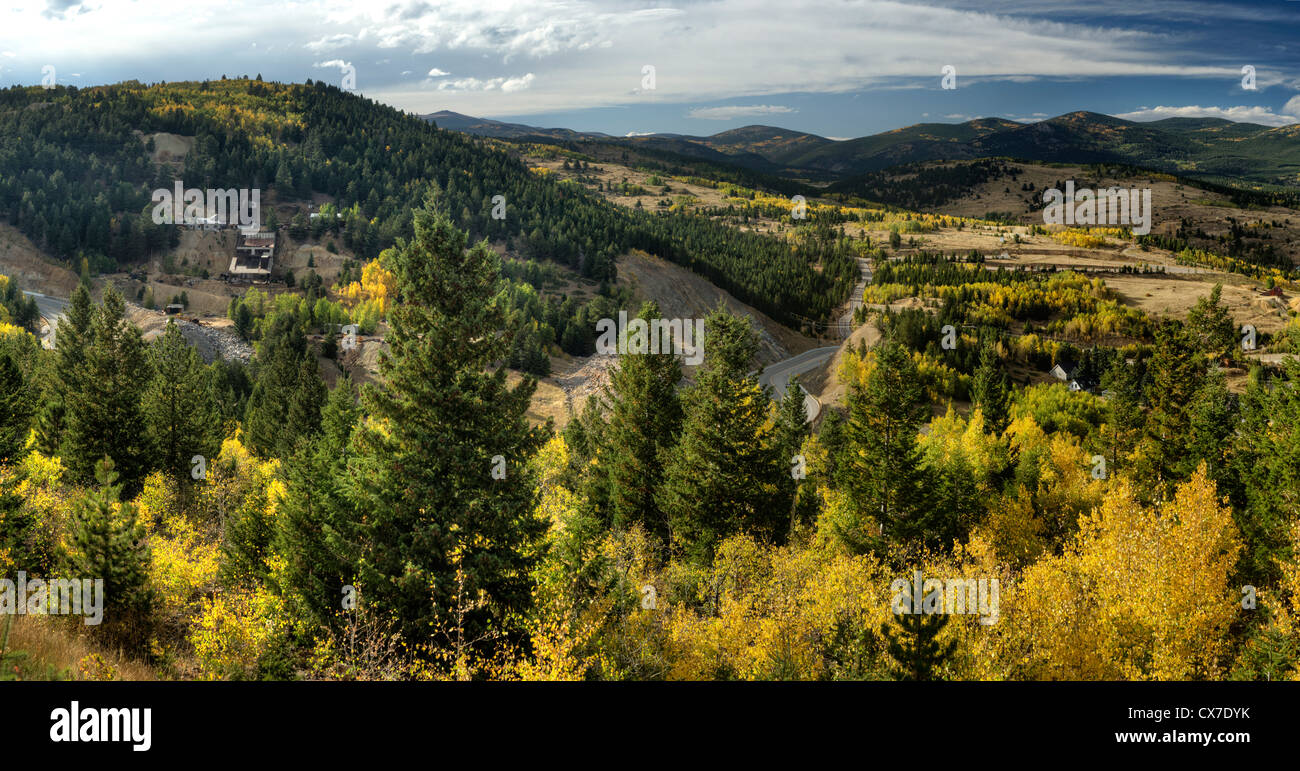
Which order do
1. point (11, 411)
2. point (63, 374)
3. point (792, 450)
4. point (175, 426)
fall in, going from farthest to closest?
point (792, 450) → point (63, 374) → point (175, 426) → point (11, 411)

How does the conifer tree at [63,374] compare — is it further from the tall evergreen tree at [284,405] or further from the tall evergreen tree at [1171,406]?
the tall evergreen tree at [1171,406]

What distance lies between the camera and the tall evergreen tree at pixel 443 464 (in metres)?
22.0

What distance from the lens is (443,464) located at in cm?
2262

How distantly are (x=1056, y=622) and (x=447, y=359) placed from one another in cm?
2704

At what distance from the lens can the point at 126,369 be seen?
4644 centimetres

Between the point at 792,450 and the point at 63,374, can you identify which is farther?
the point at 792,450

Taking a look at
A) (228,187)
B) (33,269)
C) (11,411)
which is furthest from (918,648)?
(228,187)

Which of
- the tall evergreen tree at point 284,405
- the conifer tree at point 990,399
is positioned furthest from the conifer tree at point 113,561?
the conifer tree at point 990,399

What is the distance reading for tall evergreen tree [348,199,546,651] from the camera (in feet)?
72.1

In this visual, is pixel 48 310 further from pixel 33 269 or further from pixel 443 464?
pixel 443 464

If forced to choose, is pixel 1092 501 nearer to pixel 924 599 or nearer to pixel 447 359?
pixel 924 599

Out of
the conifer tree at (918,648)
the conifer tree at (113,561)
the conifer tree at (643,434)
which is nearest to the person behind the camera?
the conifer tree at (918,648)

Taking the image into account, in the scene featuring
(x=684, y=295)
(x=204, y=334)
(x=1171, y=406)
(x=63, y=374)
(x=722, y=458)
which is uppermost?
(x=684, y=295)

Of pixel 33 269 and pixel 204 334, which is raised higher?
pixel 33 269
